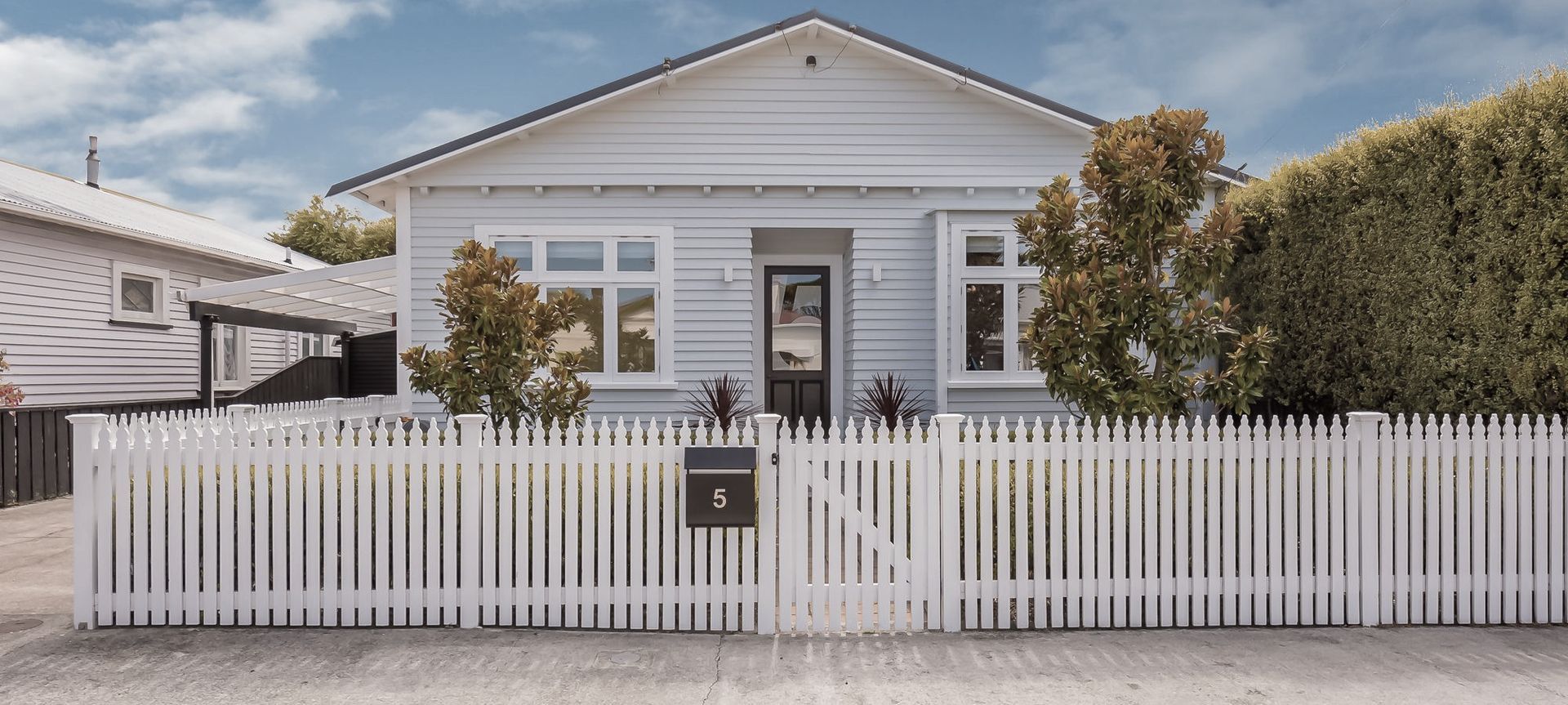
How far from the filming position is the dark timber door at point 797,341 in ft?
32.1

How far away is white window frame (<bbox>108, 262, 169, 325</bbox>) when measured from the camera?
1230cm

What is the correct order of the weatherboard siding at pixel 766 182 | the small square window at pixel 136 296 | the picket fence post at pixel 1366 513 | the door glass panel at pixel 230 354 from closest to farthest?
the picket fence post at pixel 1366 513, the weatherboard siding at pixel 766 182, the small square window at pixel 136 296, the door glass panel at pixel 230 354

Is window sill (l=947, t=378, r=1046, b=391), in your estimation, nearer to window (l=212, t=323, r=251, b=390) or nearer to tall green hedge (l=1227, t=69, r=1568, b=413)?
tall green hedge (l=1227, t=69, r=1568, b=413)

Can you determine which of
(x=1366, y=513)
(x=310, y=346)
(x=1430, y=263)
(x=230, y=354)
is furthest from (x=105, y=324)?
(x=1430, y=263)

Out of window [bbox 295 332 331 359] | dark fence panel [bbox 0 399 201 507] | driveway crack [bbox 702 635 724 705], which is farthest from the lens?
window [bbox 295 332 331 359]

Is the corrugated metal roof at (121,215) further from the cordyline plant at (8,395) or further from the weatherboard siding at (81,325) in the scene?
the cordyline plant at (8,395)

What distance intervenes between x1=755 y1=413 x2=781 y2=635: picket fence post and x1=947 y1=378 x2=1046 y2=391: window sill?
494cm

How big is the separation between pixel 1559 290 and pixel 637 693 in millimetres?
5322

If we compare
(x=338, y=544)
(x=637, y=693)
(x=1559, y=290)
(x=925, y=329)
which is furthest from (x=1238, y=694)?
(x=925, y=329)

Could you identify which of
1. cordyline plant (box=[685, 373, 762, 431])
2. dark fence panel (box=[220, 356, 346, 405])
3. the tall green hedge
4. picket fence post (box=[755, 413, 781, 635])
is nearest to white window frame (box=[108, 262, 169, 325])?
dark fence panel (box=[220, 356, 346, 405])

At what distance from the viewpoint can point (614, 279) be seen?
875 centimetres

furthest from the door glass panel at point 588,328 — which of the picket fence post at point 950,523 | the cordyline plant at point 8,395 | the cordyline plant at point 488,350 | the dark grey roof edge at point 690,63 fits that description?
the cordyline plant at point 8,395

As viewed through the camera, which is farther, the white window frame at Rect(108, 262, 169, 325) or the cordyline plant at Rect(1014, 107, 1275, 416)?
the white window frame at Rect(108, 262, 169, 325)

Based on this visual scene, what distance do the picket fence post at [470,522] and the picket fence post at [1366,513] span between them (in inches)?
182
